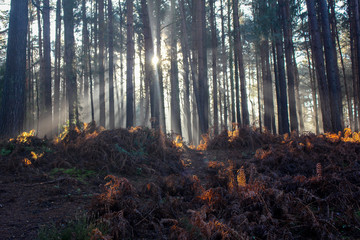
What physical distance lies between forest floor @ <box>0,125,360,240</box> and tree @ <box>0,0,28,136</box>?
1422 mm

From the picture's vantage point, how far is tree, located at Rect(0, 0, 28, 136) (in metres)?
8.02

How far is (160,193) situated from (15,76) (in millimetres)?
6794

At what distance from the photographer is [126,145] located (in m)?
7.53

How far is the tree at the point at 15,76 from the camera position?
8.02 metres

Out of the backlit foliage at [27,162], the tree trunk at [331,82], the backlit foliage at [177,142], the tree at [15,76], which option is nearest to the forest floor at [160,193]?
the backlit foliage at [27,162]

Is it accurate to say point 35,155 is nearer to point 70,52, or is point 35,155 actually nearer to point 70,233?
point 70,233

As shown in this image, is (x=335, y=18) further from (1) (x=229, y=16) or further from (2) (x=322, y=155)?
(2) (x=322, y=155)

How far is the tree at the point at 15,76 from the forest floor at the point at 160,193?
1422 mm

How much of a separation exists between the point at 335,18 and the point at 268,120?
818 centimetres

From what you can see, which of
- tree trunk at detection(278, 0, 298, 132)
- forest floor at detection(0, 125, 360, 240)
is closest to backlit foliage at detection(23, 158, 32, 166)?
forest floor at detection(0, 125, 360, 240)

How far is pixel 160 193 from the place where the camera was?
4.47 metres

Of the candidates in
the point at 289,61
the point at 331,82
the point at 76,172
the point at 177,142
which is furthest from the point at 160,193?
the point at 289,61

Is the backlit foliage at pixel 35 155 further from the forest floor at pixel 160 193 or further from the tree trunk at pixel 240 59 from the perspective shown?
the tree trunk at pixel 240 59

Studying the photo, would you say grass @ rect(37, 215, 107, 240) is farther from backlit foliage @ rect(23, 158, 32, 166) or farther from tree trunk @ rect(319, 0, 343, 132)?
tree trunk @ rect(319, 0, 343, 132)
